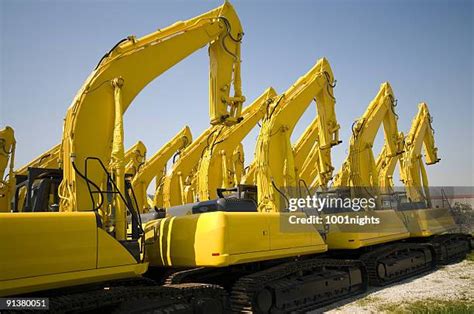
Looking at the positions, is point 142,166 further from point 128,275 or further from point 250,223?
point 128,275

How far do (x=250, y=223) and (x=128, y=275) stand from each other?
2431mm

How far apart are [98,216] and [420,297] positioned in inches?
304

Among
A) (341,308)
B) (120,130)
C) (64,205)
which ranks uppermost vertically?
(120,130)

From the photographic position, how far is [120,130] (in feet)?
21.5

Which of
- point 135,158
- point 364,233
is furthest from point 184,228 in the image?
point 135,158

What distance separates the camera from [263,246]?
7973mm

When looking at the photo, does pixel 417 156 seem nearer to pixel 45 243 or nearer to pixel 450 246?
pixel 450 246

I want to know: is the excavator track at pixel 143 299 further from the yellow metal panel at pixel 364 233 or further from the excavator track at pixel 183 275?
the yellow metal panel at pixel 364 233

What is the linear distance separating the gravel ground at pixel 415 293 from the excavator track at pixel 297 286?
29 cm

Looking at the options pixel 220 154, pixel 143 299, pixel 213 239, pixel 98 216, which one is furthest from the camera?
pixel 220 154

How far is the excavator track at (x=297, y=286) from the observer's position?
767cm

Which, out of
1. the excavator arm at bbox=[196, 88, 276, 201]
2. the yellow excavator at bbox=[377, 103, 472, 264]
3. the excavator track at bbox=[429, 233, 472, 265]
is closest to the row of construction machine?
the yellow excavator at bbox=[377, 103, 472, 264]

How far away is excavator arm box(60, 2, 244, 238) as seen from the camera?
20.7ft

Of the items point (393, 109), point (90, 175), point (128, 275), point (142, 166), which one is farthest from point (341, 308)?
point (142, 166)
